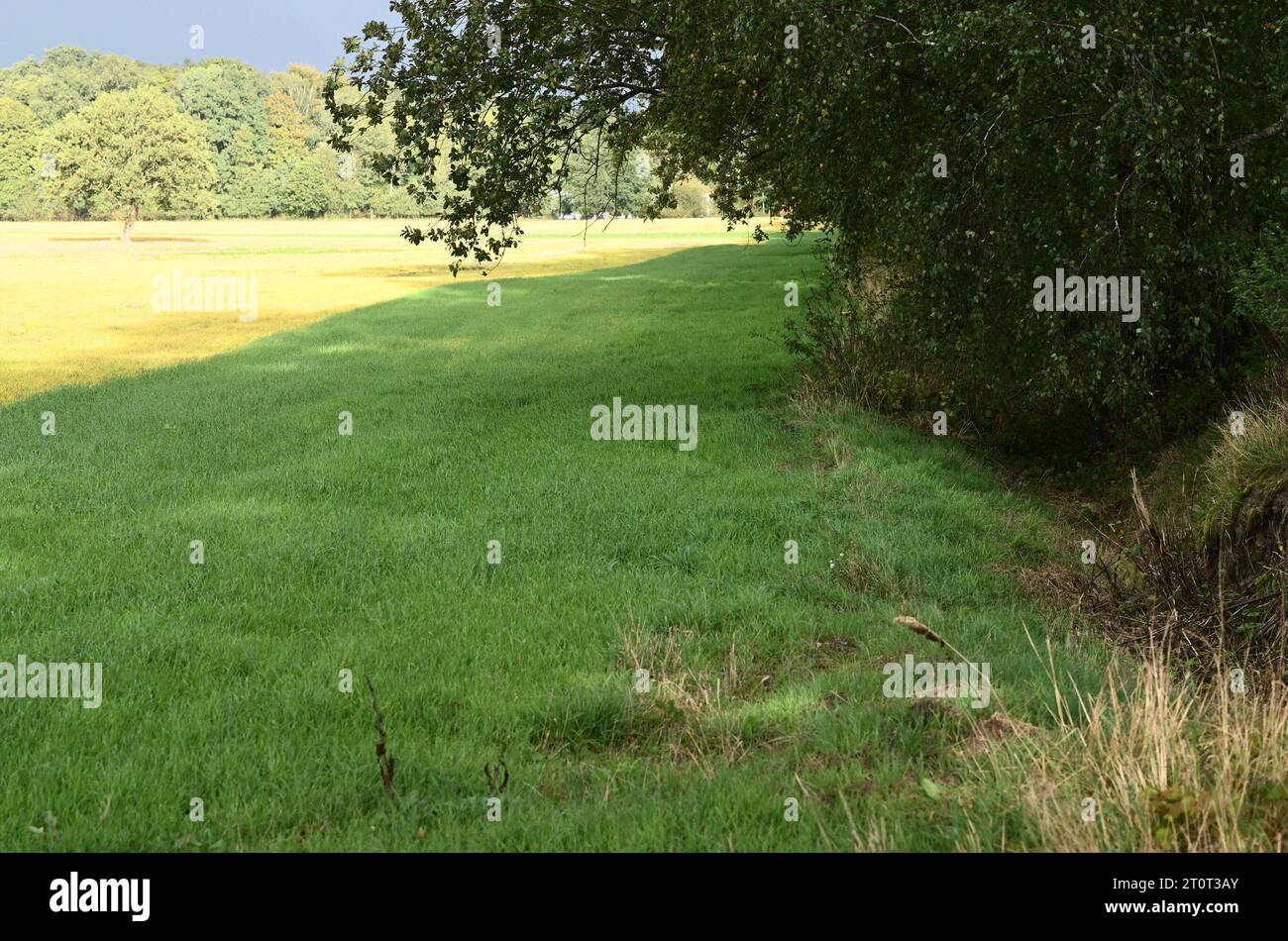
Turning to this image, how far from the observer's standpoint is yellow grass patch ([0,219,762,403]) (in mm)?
26944

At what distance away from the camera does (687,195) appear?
131000mm

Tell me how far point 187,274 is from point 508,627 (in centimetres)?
5257

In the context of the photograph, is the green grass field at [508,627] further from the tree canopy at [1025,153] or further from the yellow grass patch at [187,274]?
the yellow grass patch at [187,274]

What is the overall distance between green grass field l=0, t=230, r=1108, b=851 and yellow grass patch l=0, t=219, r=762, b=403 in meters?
10.2

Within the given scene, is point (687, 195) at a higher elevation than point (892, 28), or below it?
higher

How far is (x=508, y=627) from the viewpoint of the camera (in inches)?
311

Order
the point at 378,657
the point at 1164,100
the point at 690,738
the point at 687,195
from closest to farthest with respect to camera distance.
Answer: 1. the point at 690,738
2. the point at 378,657
3. the point at 1164,100
4. the point at 687,195

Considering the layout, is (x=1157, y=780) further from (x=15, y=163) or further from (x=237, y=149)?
(x=237, y=149)

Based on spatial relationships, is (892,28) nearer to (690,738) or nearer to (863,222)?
(863,222)

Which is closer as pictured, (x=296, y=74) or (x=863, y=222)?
(x=863, y=222)
